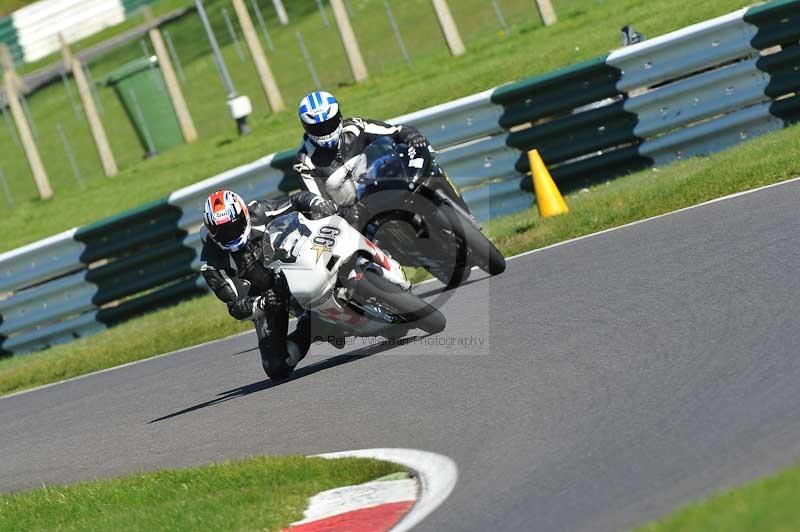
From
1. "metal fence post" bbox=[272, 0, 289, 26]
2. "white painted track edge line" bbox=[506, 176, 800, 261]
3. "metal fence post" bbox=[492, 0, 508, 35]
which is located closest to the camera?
"white painted track edge line" bbox=[506, 176, 800, 261]

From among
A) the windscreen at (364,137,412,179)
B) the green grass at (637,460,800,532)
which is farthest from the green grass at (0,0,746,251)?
the green grass at (637,460,800,532)

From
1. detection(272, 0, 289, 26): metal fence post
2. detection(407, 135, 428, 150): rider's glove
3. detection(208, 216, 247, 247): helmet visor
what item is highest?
detection(272, 0, 289, 26): metal fence post

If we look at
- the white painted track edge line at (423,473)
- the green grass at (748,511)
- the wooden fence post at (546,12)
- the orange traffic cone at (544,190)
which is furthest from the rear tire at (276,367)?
the wooden fence post at (546,12)

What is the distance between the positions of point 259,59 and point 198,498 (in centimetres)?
1696

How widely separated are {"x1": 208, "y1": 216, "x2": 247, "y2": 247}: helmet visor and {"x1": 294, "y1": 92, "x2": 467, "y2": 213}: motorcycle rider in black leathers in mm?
1183

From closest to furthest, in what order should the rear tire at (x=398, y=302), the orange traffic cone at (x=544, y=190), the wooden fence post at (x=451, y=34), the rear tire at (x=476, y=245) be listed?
the rear tire at (x=398, y=302) < the rear tire at (x=476, y=245) < the orange traffic cone at (x=544, y=190) < the wooden fence post at (x=451, y=34)

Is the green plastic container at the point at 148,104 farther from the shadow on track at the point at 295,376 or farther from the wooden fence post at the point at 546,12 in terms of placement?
the shadow on track at the point at 295,376

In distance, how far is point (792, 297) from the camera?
24.4 feet

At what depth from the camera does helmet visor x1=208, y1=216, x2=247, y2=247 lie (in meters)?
9.10

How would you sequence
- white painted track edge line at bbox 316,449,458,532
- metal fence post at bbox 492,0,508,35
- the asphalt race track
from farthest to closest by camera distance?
metal fence post at bbox 492,0,508,35, white painted track edge line at bbox 316,449,458,532, the asphalt race track

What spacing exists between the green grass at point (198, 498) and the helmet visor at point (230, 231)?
186 centimetres

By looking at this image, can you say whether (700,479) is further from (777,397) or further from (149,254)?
(149,254)

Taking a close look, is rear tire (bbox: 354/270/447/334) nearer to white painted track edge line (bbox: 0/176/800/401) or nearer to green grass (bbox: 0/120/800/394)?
white painted track edge line (bbox: 0/176/800/401)

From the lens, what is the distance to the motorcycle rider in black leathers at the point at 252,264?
9.13 metres
